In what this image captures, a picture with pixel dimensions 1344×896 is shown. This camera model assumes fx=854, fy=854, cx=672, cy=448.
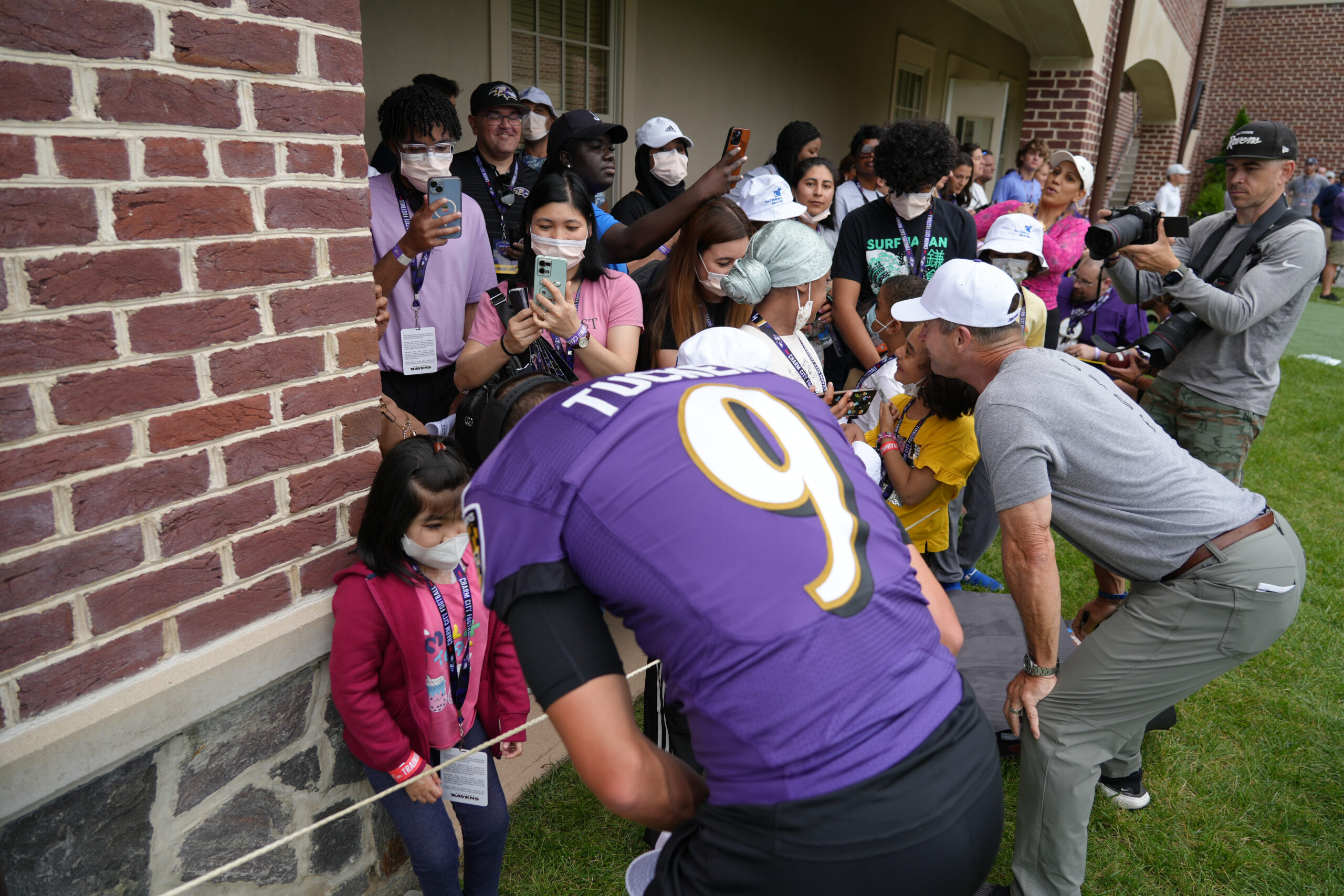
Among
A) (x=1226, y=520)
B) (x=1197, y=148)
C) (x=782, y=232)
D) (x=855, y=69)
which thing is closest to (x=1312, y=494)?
(x=1226, y=520)

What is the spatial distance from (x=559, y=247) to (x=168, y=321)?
1.35 metres

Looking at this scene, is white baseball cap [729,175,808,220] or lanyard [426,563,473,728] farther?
white baseball cap [729,175,808,220]

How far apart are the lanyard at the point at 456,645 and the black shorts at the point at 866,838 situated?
0.98 m

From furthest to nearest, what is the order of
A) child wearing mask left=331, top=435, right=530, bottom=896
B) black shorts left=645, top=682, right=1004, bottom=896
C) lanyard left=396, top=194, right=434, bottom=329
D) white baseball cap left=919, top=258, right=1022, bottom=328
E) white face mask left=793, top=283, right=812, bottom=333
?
white face mask left=793, top=283, right=812, bottom=333 → lanyard left=396, top=194, right=434, bottom=329 → white baseball cap left=919, top=258, right=1022, bottom=328 → child wearing mask left=331, top=435, right=530, bottom=896 → black shorts left=645, top=682, right=1004, bottom=896

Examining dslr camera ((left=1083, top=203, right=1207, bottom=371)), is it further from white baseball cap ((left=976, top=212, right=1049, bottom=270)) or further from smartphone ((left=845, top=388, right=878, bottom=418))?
smartphone ((left=845, top=388, right=878, bottom=418))

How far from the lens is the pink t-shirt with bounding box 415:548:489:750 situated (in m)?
2.09

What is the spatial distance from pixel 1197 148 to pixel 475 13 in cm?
2419

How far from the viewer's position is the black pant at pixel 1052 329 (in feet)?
14.7

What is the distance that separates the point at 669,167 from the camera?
431 centimetres

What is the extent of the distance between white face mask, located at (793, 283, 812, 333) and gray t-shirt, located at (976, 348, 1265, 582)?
0.86 metres

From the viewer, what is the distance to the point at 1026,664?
2.44 meters

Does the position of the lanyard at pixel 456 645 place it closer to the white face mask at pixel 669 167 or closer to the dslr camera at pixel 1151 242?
the white face mask at pixel 669 167

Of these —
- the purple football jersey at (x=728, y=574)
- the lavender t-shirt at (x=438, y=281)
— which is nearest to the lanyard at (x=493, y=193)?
the lavender t-shirt at (x=438, y=281)

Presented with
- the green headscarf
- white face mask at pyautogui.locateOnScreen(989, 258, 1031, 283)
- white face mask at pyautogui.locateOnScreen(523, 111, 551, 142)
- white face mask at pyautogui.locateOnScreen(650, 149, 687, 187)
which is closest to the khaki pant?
the green headscarf
